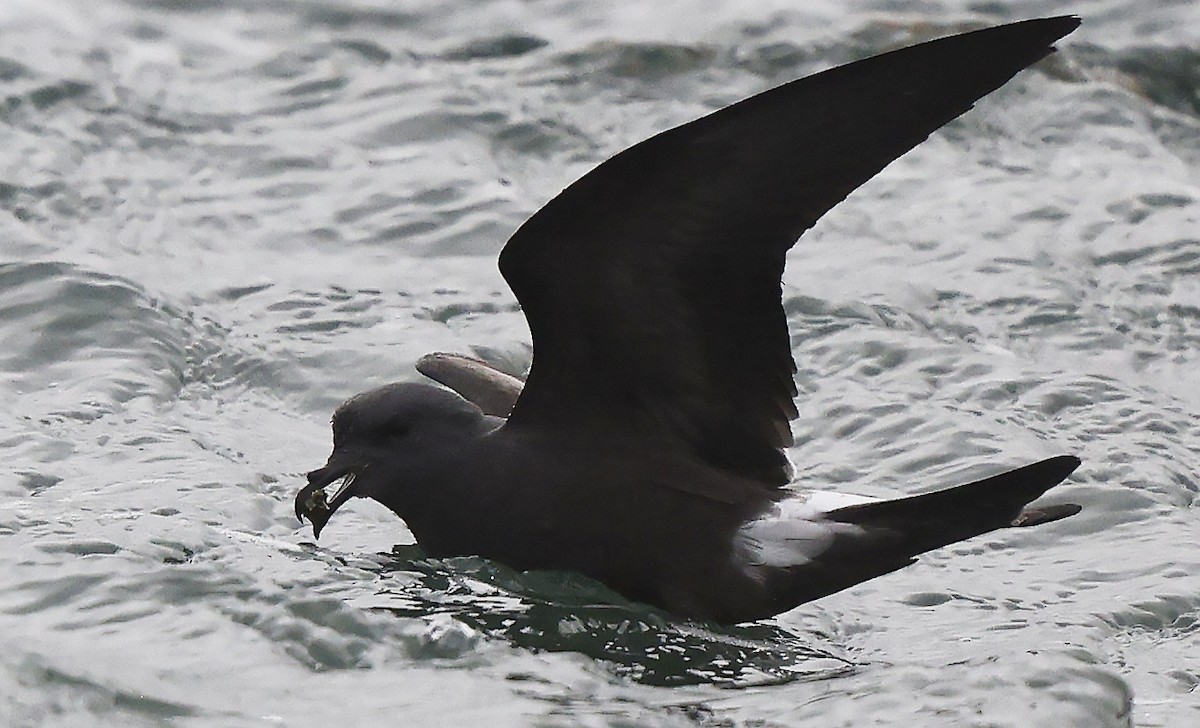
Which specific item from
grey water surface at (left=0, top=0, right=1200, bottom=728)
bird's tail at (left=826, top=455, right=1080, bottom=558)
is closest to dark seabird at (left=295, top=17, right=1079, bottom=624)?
bird's tail at (left=826, top=455, right=1080, bottom=558)

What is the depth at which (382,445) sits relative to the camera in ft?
18.3

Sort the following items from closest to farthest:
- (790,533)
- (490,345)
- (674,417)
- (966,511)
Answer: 1. (966,511)
2. (790,533)
3. (674,417)
4. (490,345)

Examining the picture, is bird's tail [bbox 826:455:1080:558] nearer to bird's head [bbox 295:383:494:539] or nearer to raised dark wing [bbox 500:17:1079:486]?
raised dark wing [bbox 500:17:1079:486]

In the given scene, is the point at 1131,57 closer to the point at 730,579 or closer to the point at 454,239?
the point at 454,239

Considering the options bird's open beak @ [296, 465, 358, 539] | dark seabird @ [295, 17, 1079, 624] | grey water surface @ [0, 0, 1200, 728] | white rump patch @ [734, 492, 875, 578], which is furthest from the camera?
bird's open beak @ [296, 465, 358, 539]

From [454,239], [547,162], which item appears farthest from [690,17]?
[454,239]

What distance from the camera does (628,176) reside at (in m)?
4.88

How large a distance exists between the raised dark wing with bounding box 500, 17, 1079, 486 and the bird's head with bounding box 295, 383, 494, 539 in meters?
0.20

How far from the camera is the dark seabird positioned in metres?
4.87

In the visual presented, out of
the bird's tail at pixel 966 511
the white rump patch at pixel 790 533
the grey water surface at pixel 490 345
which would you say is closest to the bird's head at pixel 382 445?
the grey water surface at pixel 490 345

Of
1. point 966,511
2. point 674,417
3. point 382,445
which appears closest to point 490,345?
point 382,445

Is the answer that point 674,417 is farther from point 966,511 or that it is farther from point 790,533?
point 966,511

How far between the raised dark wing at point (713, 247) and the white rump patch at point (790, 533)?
19 centimetres

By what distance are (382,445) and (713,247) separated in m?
1.12
